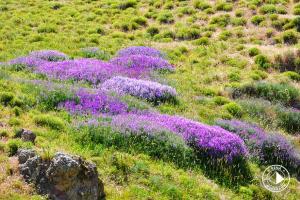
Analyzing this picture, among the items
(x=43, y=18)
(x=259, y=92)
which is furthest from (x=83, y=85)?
(x=43, y=18)

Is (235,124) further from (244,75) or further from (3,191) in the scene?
(3,191)

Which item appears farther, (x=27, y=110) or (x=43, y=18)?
(x=43, y=18)

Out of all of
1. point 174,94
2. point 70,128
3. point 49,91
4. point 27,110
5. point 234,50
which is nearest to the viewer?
point 70,128

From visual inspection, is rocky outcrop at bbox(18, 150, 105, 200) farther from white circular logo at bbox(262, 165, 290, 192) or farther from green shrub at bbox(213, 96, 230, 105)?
green shrub at bbox(213, 96, 230, 105)

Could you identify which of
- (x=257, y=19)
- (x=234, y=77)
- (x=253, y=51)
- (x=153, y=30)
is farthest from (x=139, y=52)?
(x=257, y=19)

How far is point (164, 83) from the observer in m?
19.1

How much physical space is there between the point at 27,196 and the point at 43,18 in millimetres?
21053

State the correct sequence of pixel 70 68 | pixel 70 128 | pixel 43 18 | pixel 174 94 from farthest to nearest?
pixel 43 18 < pixel 70 68 < pixel 174 94 < pixel 70 128

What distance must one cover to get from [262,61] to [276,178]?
9634mm

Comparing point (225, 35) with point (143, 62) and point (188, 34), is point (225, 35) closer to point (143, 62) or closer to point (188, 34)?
point (188, 34)

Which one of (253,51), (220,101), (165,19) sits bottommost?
(220,101)

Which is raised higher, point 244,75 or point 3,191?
point 3,191

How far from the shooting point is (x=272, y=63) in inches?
874

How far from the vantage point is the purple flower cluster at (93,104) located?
15070 mm
